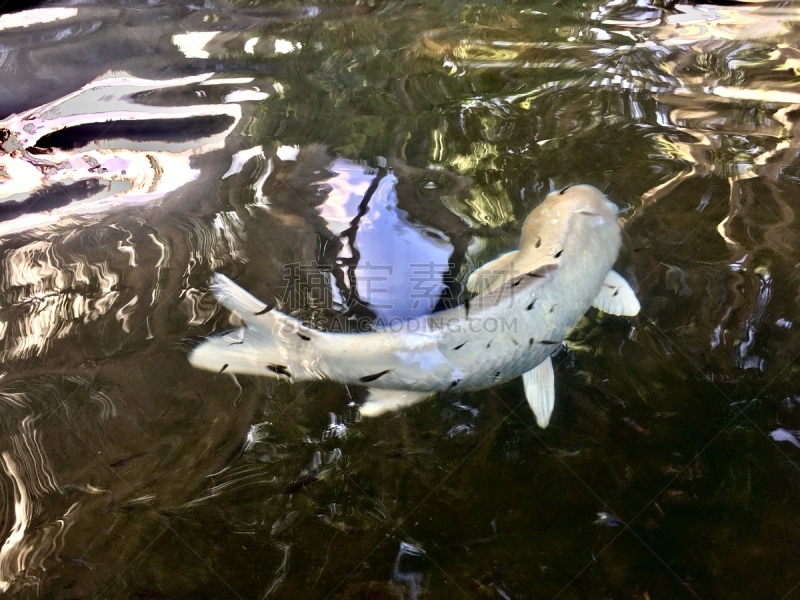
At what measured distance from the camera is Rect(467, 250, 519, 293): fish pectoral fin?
264 cm

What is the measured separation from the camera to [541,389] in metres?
2.59

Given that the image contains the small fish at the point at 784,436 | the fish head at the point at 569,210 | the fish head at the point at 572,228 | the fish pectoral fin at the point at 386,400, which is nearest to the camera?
the fish pectoral fin at the point at 386,400

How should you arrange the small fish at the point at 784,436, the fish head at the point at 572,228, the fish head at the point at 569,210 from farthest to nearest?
the fish head at the point at 569,210, the fish head at the point at 572,228, the small fish at the point at 784,436

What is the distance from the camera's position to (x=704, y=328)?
290 centimetres

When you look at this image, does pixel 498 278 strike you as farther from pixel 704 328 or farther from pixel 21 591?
pixel 21 591

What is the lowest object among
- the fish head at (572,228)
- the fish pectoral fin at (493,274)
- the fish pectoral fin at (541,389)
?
the fish pectoral fin at (541,389)

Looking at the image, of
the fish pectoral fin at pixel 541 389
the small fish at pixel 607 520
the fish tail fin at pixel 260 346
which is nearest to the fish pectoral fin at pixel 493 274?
the fish pectoral fin at pixel 541 389

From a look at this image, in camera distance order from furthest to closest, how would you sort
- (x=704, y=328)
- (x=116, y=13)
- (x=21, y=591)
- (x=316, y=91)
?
(x=116, y=13) < (x=316, y=91) < (x=704, y=328) < (x=21, y=591)

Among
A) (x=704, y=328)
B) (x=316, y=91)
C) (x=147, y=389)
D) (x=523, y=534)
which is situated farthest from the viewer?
(x=316, y=91)

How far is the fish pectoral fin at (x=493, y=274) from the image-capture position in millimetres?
2639

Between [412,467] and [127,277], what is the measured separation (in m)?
1.91

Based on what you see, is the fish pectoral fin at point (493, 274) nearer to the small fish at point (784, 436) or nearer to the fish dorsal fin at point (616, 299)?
the fish dorsal fin at point (616, 299)

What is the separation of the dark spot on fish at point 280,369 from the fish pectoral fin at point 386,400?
1.29 feet

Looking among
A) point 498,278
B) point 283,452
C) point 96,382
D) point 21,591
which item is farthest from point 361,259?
point 21,591
